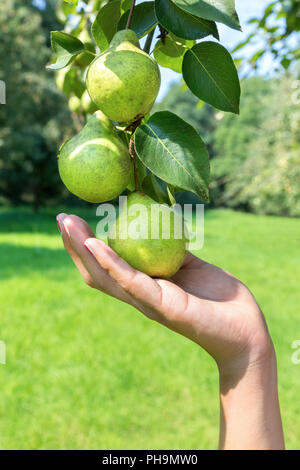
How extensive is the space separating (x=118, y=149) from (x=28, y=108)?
12241 millimetres

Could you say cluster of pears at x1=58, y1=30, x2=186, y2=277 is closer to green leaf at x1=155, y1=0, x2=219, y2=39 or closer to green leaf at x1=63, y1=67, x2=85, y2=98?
green leaf at x1=155, y1=0, x2=219, y2=39

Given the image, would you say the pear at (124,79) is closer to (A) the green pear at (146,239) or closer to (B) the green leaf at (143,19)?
(B) the green leaf at (143,19)

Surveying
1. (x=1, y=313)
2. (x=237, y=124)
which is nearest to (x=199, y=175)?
(x=1, y=313)

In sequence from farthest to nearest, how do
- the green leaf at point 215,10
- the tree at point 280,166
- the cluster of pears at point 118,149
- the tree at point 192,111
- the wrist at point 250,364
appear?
the tree at point 192,111, the tree at point 280,166, the wrist at point 250,364, the cluster of pears at point 118,149, the green leaf at point 215,10

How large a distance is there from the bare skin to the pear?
27cm

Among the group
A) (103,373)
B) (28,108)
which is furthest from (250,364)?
(28,108)

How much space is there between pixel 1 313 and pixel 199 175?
4.29 metres

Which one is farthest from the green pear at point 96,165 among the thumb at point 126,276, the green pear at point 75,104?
the green pear at point 75,104

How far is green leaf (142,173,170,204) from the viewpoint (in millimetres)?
895

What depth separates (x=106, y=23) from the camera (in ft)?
2.70

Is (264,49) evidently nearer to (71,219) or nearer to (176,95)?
(71,219)

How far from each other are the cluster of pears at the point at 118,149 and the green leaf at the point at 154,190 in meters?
0.03

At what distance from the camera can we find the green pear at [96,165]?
2.55 ft

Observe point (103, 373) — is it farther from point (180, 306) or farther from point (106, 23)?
point (106, 23)
